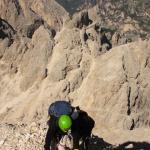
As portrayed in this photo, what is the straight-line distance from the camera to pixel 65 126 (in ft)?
25.2

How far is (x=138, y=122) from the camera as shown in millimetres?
22469

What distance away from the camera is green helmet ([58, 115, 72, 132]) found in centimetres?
767

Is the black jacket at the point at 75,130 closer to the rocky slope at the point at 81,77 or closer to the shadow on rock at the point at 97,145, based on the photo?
the shadow on rock at the point at 97,145

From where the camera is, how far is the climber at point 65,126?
25.6 feet

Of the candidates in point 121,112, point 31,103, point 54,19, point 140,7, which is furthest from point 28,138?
point 140,7

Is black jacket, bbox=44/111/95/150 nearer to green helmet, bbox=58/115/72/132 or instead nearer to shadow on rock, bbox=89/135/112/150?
green helmet, bbox=58/115/72/132

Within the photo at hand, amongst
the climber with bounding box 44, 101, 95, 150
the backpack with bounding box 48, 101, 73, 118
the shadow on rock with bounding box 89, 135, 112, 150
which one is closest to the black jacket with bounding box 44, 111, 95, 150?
the climber with bounding box 44, 101, 95, 150

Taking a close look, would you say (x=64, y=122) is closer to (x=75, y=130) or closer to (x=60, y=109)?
(x=60, y=109)

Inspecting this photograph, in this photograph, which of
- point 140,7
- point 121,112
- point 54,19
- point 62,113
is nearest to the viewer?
point 62,113

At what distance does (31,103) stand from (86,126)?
1579 centimetres

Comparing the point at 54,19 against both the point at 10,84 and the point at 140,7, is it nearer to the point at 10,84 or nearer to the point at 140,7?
the point at 10,84

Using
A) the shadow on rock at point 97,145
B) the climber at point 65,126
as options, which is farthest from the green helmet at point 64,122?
the shadow on rock at point 97,145

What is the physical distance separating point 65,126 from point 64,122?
6cm

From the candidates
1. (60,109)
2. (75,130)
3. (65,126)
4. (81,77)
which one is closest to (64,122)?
(65,126)
